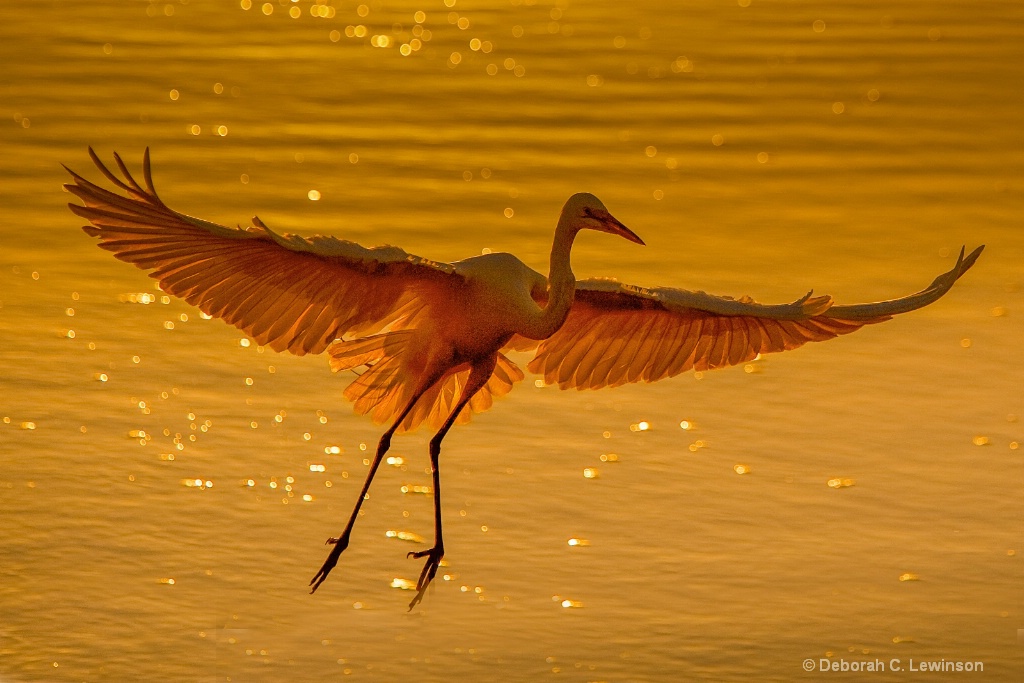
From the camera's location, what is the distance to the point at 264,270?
7.34 meters

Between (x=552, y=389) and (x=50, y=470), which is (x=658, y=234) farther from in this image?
(x=50, y=470)

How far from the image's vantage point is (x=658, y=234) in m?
13.6

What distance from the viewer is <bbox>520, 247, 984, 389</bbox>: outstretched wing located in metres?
7.58

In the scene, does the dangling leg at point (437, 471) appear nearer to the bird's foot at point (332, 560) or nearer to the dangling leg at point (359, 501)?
the dangling leg at point (359, 501)

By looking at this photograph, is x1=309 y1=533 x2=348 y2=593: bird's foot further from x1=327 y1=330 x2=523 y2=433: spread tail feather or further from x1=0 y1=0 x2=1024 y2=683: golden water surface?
x1=327 y1=330 x2=523 y2=433: spread tail feather

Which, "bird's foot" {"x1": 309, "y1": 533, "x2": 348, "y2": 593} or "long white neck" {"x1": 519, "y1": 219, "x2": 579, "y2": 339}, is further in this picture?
"bird's foot" {"x1": 309, "y1": 533, "x2": 348, "y2": 593}

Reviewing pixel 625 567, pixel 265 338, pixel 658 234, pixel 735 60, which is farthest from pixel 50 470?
pixel 735 60

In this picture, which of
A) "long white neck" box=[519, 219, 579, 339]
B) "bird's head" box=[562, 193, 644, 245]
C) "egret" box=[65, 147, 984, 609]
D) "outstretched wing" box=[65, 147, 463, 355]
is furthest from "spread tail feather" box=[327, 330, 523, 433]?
"bird's head" box=[562, 193, 644, 245]

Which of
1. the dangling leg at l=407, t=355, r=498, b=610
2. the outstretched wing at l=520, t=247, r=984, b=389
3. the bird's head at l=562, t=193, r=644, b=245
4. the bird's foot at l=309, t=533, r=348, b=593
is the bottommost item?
the bird's foot at l=309, t=533, r=348, b=593

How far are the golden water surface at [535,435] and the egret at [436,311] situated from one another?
1.98 feet

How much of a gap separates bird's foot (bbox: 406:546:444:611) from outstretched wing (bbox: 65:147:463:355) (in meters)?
0.92

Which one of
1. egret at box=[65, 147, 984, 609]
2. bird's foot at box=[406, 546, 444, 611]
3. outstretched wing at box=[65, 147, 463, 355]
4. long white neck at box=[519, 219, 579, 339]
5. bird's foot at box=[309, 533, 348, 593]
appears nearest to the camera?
outstretched wing at box=[65, 147, 463, 355]

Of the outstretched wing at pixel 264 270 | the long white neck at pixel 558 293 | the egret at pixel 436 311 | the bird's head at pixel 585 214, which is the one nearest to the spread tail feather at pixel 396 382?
the egret at pixel 436 311

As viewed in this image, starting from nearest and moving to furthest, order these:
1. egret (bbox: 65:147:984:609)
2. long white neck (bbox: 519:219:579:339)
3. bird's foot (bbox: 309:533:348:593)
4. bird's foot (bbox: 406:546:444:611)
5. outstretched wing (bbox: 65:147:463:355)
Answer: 1. outstretched wing (bbox: 65:147:463:355)
2. egret (bbox: 65:147:984:609)
3. long white neck (bbox: 519:219:579:339)
4. bird's foot (bbox: 309:533:348:593)
5. bird's foot (bbox: 406:546:444:611)
